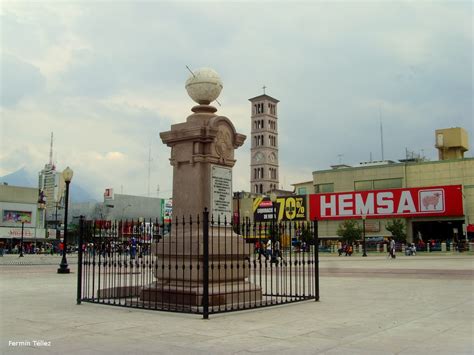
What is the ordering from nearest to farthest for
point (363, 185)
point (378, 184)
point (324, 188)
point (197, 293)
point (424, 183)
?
point (197, 293) < point (424, 183) < point (378, 184) < point (363, 185) < point (324, 188)

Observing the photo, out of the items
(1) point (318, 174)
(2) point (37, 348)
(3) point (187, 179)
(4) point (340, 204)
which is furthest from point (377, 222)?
(2) point (37, 348)

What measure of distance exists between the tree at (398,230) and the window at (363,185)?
8.67 m

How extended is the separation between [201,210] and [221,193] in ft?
2.04

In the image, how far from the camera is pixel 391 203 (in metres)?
69.8

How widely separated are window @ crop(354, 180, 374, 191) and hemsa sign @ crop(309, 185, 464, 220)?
209 centimetres

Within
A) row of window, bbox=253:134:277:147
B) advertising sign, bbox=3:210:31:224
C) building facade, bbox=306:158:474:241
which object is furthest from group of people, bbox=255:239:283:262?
row of window, bbox=253:134:277:147

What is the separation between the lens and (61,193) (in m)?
120

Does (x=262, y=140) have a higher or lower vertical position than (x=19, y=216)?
higher

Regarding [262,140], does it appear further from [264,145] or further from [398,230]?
[398,230]

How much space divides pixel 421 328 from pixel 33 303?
25.8 ft

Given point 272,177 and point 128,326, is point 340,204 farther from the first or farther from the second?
point 128,326

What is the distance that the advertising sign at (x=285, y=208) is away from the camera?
79037 mm

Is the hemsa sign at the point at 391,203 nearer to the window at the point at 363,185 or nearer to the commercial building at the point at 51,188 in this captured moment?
the window at the point at 363,185

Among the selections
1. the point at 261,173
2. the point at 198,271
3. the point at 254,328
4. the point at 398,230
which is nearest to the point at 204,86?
the point at 198,271
